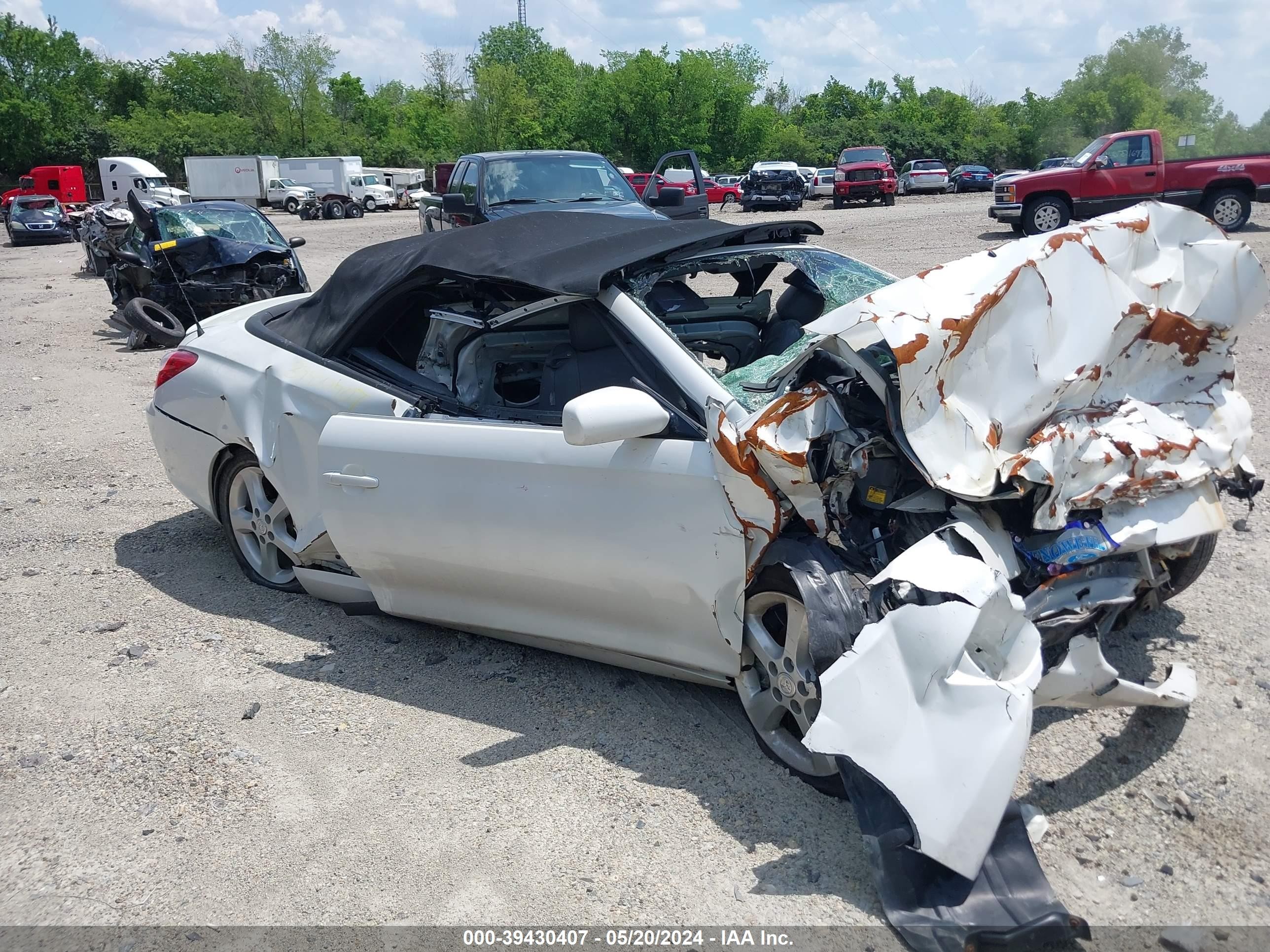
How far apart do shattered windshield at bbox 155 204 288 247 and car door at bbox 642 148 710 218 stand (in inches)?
206

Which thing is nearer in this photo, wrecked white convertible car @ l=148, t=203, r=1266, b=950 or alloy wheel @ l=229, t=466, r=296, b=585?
wrecked white convertible car @ l=148, t=203, r=1266, b=950

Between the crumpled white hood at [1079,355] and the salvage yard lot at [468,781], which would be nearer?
the salvage yard lot at [468,781]

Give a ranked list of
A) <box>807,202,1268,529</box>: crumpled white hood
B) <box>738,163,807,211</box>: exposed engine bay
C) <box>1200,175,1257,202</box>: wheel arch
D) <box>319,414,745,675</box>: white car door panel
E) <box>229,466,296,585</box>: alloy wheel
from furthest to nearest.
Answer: <box>738,163,807,211</box>: exposed engine bay, <box>1200,175,1257,202</box>: wheel arch, <box>229,466,296,585</box>: alloy wheel, <box>319,414,745,675</box>: white car door panel, <box>807,202,1268,529</box>: crumpled white hood

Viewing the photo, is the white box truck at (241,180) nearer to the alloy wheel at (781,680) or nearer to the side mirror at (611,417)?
the side mirror at (611,417)

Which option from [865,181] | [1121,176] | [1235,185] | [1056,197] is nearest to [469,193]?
[1056,197]

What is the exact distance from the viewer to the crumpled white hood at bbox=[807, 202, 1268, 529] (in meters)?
2.90

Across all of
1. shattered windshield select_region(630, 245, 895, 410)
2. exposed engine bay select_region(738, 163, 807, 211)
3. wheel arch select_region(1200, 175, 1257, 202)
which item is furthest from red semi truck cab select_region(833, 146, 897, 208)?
shattered windshield select_region(630, 245, 895, 410)

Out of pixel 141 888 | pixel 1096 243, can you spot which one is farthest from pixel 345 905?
pixel 1096 243

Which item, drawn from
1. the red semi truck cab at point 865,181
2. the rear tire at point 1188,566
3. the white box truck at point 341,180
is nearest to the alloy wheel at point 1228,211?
the red semi truck cab at point 865,181

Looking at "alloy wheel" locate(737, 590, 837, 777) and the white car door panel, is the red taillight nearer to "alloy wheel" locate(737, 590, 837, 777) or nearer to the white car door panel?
the white car door panel

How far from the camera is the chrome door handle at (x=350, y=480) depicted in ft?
12.4

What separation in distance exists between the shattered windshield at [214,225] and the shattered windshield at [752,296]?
11198 mm

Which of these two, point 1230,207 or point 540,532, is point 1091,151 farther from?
point 540,532

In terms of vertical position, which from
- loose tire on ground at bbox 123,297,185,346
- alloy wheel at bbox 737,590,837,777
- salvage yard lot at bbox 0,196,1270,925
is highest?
loose tire on ground at bbox 123,297,185,346
